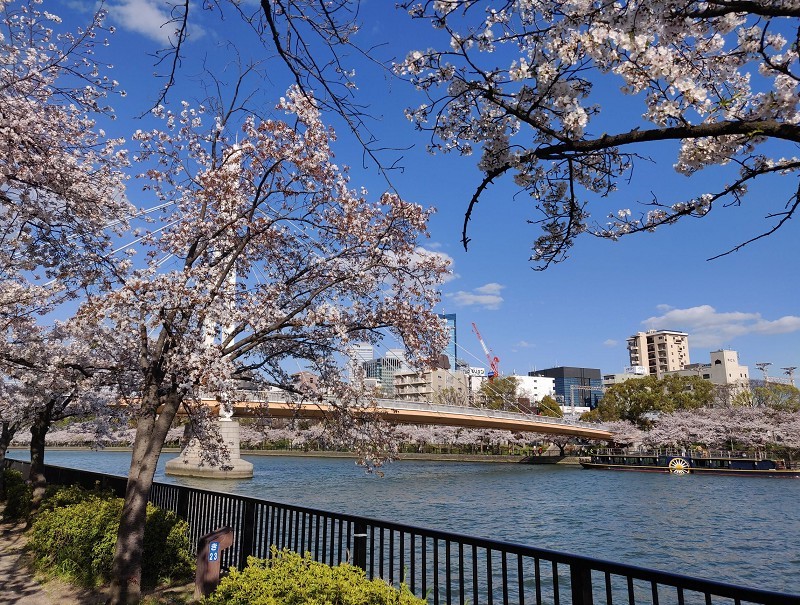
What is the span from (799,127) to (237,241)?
720 centimetres

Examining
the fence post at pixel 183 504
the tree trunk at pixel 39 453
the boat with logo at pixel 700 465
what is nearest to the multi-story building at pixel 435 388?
the boat with logo at pixel 700 465

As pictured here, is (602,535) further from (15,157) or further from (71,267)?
(15,157)

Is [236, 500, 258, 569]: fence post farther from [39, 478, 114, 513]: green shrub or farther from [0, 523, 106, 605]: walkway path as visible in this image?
[39, 478, 114, 513]: green shrub

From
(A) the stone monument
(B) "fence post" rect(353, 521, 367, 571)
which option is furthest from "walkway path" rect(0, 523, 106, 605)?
(A) the stone monument

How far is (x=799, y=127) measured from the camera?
3041 mm

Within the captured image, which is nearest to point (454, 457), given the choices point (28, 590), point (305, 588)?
point (28, 590)

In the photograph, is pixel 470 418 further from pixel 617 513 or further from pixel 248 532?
pixel 248 532

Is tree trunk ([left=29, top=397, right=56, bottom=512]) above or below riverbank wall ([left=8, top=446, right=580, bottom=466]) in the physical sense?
above

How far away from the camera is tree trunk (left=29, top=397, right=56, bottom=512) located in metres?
11.2

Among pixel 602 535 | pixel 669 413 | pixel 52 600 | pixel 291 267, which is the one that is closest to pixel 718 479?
pixel 669 413

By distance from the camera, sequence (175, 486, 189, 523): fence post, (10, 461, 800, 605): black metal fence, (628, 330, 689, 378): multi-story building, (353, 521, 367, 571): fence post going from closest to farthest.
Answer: (10, 461, 800, 605): black metal fence
(353, 521, 367, 571): fence post
(175, 486, 189, 523): fence post
(628, 330, 689, 378): multi-story building

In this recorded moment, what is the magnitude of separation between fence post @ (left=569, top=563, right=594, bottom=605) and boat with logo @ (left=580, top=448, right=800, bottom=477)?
46.9 metres

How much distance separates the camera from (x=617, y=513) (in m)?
22.6

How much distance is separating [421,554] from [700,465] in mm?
47026
